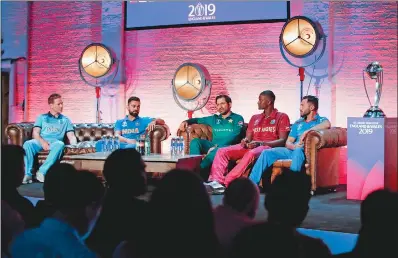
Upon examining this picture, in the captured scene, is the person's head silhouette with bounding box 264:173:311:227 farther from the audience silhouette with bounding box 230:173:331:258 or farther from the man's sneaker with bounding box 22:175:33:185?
the man's sneaker with bounding box 22:175:33:185

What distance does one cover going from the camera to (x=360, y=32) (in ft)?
21.4

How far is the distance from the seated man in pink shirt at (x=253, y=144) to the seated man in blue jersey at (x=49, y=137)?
187cm

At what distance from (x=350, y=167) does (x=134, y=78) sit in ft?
11.5

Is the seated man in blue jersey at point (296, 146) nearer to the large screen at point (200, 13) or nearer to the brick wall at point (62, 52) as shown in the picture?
the large screen at point (200, 13)

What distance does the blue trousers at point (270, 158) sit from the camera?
18.1ft

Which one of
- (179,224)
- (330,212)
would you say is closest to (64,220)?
(179,224)

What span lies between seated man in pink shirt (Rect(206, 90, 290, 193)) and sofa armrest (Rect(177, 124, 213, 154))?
0.53 meters

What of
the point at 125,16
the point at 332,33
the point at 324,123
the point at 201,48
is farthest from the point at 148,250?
the point at 125,16

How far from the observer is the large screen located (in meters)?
6.93

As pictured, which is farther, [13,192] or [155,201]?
[13,192]

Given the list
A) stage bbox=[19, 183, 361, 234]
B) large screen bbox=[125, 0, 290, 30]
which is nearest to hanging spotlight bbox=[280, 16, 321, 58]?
large screen bbox=[125, 0, 290, 30]

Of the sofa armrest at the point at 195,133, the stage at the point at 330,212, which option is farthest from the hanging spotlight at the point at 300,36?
the stage at the point at 330,212

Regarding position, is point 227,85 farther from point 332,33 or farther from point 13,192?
point 13,192

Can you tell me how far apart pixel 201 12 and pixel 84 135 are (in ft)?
7.07
